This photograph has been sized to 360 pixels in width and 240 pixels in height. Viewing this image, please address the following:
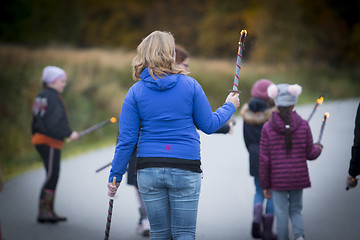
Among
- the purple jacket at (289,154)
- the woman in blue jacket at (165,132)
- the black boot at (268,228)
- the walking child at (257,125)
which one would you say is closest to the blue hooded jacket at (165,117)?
the woman in blue jacket at (165,132)

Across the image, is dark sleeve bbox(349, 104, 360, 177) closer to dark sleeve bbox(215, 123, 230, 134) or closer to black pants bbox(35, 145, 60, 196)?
dark sleeve bbox(215, 123, 230, 134)

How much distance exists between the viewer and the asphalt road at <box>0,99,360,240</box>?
5.49m

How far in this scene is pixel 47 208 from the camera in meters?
5.91

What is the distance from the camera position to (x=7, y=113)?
1209cm

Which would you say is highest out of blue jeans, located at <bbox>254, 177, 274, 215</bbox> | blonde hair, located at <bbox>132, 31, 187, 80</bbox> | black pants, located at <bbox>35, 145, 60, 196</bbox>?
blonde hair, located at <bbox>132, 31, 187, 80</bbox>

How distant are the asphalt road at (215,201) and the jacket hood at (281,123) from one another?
4.58 feet

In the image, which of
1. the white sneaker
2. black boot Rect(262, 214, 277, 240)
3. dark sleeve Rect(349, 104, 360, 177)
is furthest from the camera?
the white sneaker

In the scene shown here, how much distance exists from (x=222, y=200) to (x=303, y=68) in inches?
711

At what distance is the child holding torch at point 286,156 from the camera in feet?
14.3

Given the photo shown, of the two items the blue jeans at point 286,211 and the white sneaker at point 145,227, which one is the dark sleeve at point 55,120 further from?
the blue jeans at point 286,211

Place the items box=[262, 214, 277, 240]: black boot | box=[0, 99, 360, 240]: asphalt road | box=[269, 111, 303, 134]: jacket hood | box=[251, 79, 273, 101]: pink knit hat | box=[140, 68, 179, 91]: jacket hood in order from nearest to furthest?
box=[140, 68, 179, 91]: jacket hood < box=[269, 111, 303, 134]: jacket hood < box=[262, 214, 277, 240]: black boot < box=[251, 79, 273, 101]: pink knit hat < box=[0, 99, 360, 240]: asphalt road

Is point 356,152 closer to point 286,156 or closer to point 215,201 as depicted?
point 286,156

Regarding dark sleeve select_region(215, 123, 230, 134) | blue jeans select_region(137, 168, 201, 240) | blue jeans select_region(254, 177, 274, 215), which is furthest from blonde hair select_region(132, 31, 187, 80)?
blue jeans select_region(254, 177, 274, 215)

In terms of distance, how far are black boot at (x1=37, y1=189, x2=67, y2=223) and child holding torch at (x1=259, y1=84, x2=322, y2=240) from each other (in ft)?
8.73
